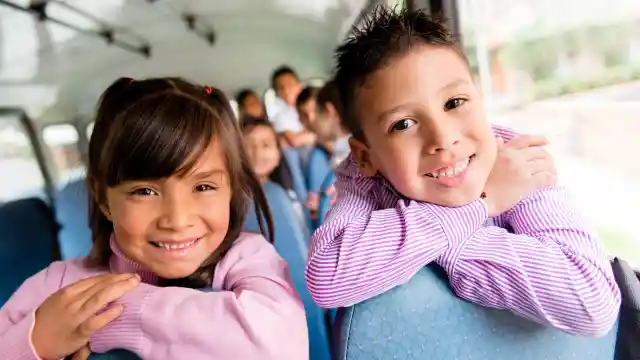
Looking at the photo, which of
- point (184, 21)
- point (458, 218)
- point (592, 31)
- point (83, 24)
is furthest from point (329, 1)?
point (458, 218)

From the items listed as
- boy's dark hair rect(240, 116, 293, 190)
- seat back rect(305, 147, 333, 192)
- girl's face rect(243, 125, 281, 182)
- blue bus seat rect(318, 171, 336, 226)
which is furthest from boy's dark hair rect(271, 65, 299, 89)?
blue bus seat rect(318, 171, 336, 226)

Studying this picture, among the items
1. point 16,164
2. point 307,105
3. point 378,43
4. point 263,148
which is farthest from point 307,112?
point 378,43

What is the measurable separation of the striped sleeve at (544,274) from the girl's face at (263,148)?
1479 mm

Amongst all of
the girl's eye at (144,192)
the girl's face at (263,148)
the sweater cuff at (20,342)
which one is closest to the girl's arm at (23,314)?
the sweater cuff at (20,342)

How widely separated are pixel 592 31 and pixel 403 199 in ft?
2.72

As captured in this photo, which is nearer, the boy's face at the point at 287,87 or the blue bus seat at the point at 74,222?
the blue bus seat at the point at 74,222

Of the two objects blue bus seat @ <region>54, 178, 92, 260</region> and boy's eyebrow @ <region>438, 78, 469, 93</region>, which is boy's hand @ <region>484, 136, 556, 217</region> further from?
blue bus seat @ <region>54, 178, 92, 260</region>

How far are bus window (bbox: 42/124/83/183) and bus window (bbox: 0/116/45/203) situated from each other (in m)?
0.09

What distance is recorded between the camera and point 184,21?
3135 millimetres

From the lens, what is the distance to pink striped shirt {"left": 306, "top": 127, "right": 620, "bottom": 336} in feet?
2.38

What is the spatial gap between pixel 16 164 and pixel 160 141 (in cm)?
185

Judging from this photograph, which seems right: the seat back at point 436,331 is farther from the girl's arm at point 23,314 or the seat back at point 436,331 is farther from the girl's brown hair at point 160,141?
the girl's arm at point 23,314

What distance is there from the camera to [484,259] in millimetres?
743

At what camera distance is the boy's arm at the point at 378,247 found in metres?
0.75
